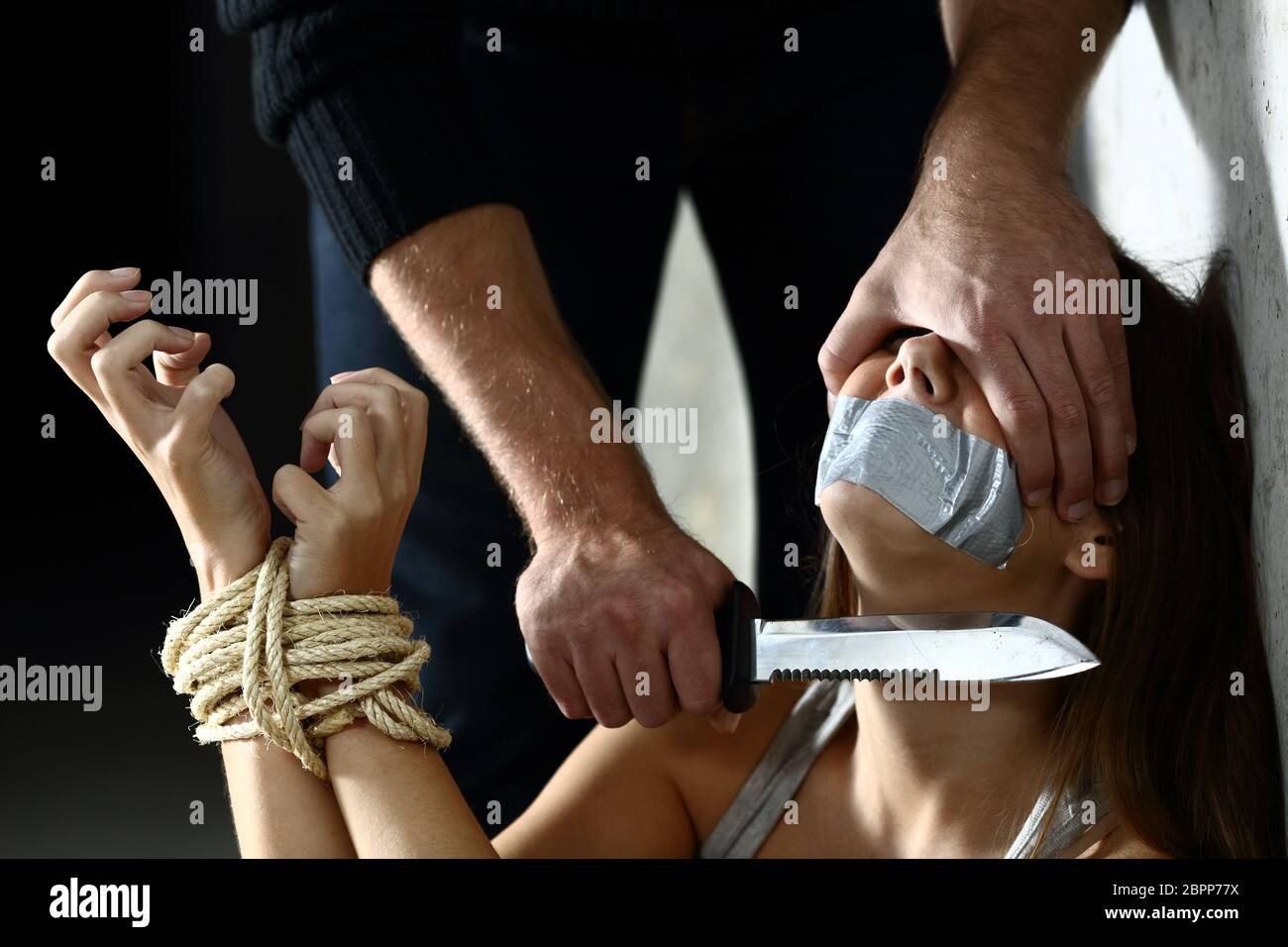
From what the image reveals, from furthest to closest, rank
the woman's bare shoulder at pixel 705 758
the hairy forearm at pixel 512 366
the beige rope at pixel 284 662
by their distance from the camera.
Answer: the woman's bare shoulder at pixel 705 758 → the hairy forearm at pixel 512 366 → the beige rope at pixel 284 662

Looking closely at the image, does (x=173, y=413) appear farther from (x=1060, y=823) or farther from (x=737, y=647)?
(x=1060, y=823)

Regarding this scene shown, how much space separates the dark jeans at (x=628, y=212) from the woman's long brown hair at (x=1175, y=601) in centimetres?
19

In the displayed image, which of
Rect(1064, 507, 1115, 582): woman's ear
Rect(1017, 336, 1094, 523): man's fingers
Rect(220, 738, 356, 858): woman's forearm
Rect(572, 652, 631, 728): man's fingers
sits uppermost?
Rect(1017, 336, 1094, 523): man's fingers

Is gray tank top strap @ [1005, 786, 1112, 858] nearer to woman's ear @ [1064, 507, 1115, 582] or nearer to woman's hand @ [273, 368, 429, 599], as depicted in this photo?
woman's ear @ [1064, 507, 1115, 582]

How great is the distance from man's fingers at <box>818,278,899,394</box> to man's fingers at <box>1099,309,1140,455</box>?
10 centimetres

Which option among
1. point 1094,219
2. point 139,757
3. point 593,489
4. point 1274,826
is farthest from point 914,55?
point 139,757

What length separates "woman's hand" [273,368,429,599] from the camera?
59 centimetres

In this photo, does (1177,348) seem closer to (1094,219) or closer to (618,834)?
(1094,219)

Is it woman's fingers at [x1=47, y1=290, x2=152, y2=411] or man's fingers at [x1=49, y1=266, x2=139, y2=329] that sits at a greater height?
man's fingers at [x1=49, y1=266, x2=139, y2=329]

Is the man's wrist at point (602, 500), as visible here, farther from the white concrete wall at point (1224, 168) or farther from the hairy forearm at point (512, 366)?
the white concrete wall at point (1224, 168)

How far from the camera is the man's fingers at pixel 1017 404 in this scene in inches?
23.7

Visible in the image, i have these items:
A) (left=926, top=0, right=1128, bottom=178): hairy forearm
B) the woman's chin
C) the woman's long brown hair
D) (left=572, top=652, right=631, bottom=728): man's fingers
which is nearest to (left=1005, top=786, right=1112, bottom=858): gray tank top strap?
the woman's long brown hair

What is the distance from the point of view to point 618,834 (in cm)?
75

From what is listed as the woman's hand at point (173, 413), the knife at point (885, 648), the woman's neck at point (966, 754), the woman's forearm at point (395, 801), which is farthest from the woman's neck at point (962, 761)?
the woman's hand at point (173, 413)
